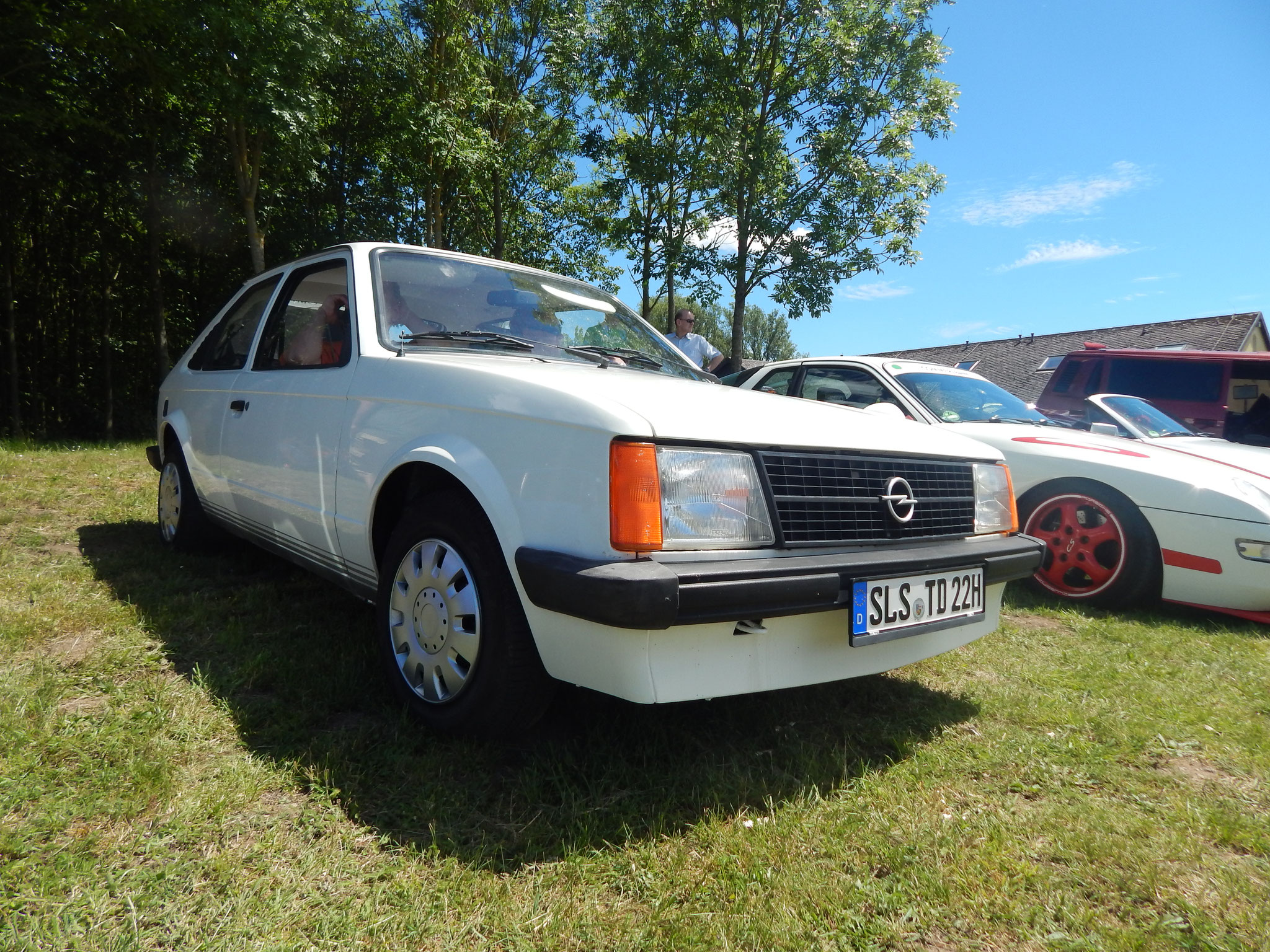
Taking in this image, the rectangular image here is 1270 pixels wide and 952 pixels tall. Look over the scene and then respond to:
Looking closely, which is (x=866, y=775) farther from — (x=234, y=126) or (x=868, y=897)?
(x=234, y=126)

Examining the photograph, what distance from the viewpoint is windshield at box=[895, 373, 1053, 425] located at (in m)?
5.24

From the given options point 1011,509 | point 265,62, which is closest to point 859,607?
point 1011,509

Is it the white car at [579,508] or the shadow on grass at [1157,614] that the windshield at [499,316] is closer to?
the white car at [579,508]

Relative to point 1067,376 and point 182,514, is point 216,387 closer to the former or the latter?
point 182,514

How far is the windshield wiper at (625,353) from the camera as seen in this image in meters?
2.98

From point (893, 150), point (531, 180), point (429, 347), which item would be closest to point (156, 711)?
point (429, 347)

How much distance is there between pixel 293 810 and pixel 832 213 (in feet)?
45.5

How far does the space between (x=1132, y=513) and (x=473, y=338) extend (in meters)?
3.73

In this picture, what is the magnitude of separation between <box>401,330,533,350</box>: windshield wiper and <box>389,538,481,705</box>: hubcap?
2.57ft

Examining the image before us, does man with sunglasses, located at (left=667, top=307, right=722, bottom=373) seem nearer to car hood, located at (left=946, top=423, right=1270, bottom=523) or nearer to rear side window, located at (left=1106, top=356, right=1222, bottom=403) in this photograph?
car hood, located at (left=946, top=423, right=1270, bottom=523)

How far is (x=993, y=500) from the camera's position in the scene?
283cm

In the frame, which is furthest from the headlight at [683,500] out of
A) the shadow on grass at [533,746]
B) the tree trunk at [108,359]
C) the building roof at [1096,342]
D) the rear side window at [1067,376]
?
the building roof at [1096,342]

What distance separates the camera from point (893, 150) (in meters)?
14.2

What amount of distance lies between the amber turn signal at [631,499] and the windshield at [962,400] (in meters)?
3.86
